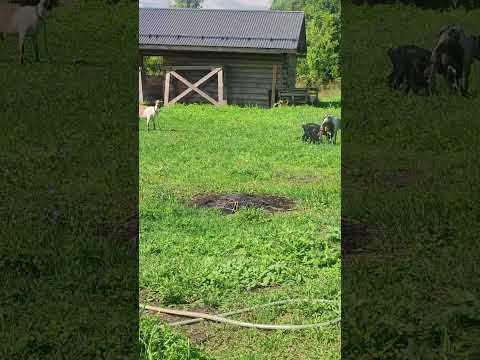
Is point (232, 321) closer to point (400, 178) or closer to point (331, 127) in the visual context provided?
point (400, 178)

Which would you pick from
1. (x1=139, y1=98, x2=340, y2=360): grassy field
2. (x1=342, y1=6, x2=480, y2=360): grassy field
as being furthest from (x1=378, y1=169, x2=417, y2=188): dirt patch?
(x1=139, y1=98, x2=340, y2=360): grassy field

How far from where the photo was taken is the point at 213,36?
7.51 metres

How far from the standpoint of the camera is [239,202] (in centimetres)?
484

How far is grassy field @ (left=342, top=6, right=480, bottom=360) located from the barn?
98 centimetres

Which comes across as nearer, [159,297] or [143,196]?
[159,297]

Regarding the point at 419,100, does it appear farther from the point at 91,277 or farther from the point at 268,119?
the point at 91,277

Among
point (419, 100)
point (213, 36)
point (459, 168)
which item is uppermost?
point (213, 36)

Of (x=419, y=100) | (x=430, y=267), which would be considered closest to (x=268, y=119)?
(x=419, y=100)

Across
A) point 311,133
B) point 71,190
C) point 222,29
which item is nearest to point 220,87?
point 222,29

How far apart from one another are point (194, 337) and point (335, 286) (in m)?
0.87

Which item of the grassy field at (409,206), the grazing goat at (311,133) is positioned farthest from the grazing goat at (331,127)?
the grassy field at (409,206)

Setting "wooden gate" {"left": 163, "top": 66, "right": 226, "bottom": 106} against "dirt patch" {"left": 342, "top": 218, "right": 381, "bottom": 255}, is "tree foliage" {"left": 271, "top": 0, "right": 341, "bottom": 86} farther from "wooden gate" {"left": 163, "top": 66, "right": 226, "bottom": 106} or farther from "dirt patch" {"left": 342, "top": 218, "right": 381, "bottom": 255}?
"dirt patch" {"left": 342, "top": 218, "right": 381, "bottom": 255}

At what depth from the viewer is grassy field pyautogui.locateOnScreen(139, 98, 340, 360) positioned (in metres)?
2.64

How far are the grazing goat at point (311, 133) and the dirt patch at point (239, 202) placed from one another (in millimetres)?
2309
